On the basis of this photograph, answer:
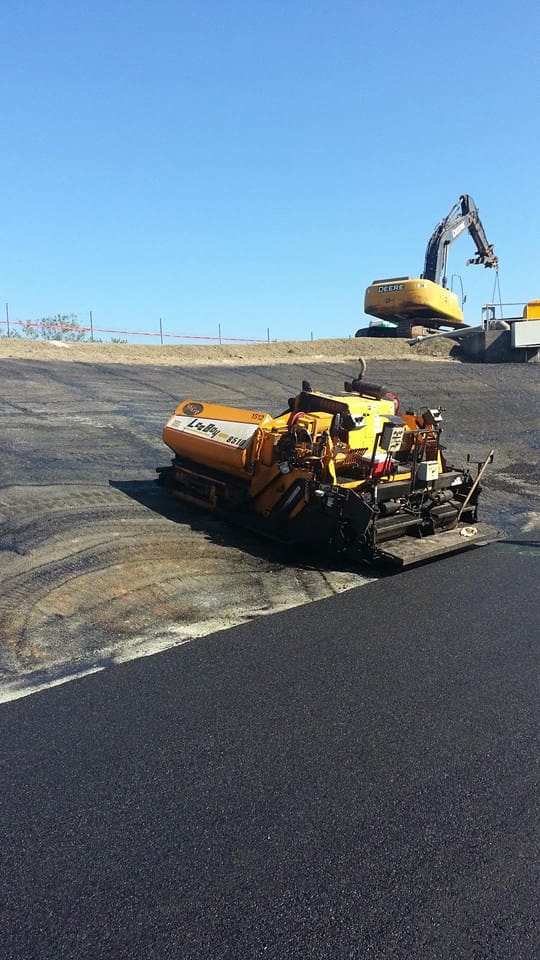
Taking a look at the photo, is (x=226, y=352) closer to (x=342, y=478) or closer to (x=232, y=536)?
(x=232, y=536)

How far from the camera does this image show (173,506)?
8.41 meters

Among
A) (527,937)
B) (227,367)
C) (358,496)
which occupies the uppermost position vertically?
(227,367)

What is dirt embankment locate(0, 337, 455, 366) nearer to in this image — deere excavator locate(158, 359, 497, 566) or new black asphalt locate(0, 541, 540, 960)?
deere excavator locate(158, 359, 497, 566)

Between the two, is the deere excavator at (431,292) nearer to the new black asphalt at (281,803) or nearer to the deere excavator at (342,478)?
the deere excavator at (342,478)

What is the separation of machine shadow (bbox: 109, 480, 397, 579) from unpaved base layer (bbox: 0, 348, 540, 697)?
0.09 feet

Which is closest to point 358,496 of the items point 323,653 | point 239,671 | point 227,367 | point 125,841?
point 323,653

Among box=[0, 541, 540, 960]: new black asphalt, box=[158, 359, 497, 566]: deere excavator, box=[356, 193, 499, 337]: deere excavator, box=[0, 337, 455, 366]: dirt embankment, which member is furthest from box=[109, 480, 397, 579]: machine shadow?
box=[356, 193, 499, 337]: deere excavator

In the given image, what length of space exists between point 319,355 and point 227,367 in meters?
5.66

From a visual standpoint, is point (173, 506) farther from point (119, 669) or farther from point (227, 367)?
point (227, 367)

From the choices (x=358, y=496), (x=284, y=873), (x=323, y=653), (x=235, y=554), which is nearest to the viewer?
(x=284, y=873)

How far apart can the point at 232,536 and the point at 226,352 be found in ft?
49.2

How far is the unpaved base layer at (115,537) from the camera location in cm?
514

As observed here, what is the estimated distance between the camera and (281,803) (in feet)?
10.4

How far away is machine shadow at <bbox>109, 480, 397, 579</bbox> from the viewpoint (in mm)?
7117
